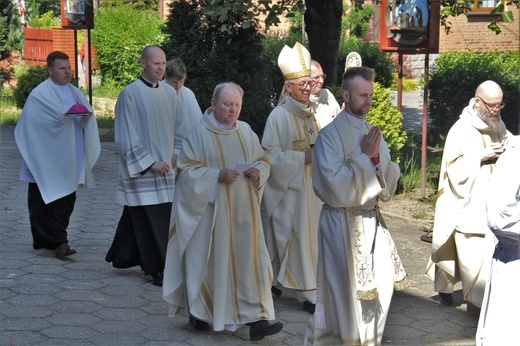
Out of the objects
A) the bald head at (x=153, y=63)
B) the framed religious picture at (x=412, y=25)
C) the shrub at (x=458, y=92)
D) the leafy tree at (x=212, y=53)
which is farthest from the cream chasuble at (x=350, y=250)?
the shrub at (x=458, y=92)

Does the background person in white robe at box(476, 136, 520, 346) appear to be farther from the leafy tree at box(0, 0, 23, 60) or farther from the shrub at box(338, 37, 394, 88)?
the leafy tree at box(0, 0, 23, 60)

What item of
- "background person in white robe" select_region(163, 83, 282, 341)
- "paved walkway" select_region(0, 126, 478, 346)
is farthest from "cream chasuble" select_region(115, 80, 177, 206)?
"background person in white robe" select_region(163, 83, 282, 341)

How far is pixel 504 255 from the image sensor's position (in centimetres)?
502

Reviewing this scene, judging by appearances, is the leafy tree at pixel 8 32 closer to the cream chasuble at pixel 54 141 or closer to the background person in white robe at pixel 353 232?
the cream chasuble at pixel 54 141

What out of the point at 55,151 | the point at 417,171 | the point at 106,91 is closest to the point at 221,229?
the point at 55,151

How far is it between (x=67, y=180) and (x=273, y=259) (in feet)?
7.21

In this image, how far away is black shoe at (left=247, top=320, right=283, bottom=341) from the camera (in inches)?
250

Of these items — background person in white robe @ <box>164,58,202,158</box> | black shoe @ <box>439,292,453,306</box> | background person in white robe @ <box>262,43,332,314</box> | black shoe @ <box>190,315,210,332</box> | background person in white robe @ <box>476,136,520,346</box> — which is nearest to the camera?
background person in white robe @ <box>476,136,520,346</box>

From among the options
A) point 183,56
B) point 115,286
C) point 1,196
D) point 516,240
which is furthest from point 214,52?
point 516,240

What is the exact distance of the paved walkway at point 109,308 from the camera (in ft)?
20.9

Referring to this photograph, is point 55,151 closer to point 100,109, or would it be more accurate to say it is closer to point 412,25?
point 412,25

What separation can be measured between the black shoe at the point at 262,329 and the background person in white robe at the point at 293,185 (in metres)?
0.83

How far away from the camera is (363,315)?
227 inches

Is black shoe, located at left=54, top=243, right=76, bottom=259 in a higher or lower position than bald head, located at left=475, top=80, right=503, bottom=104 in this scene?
lower
